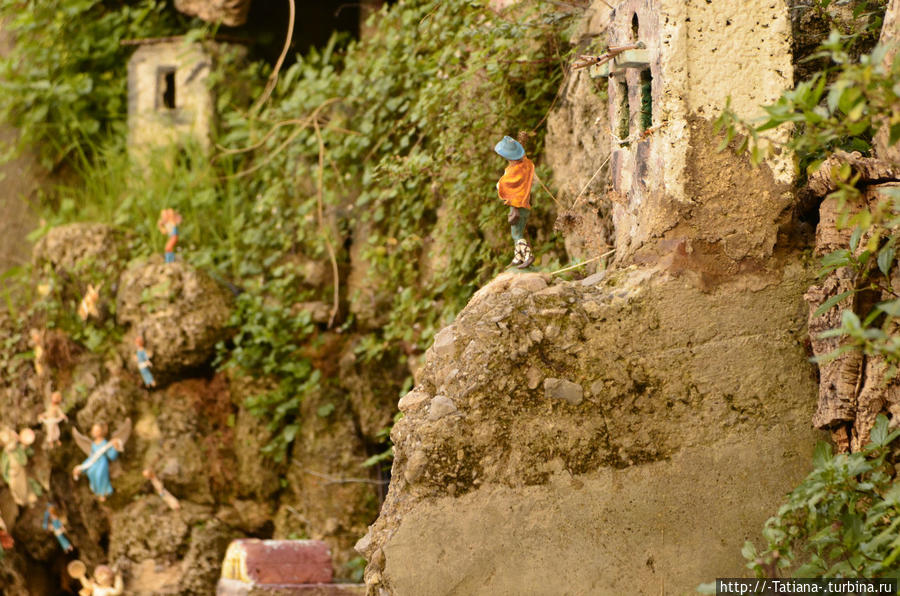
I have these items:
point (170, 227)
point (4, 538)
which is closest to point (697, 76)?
point (170, 227)

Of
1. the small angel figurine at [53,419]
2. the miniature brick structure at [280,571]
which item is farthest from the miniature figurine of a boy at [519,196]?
the small angel figurine at [53,419]

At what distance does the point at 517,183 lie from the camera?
14.4 ft

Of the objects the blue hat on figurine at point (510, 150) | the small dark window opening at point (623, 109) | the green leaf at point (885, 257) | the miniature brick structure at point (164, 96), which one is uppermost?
the miniature brick structure at point (164, 96)

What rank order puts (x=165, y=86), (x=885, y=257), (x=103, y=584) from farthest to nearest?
(x=165, y=86) → (x=103, y=584) → (x=885, y=257)

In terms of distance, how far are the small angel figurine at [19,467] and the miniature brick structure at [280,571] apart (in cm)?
226

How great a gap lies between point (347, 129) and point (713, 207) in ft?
12.7

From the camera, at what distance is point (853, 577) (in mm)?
3229

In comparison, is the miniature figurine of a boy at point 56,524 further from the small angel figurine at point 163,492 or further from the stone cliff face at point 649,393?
the stone cliff face at point 649,393

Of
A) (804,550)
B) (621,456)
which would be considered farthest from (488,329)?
(804,550)

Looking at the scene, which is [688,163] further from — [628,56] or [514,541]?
[514,541]

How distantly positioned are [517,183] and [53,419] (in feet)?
14.4

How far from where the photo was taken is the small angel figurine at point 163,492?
720 cm

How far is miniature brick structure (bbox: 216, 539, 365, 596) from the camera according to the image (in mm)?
5793

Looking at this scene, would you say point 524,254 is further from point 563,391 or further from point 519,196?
point 563,391
